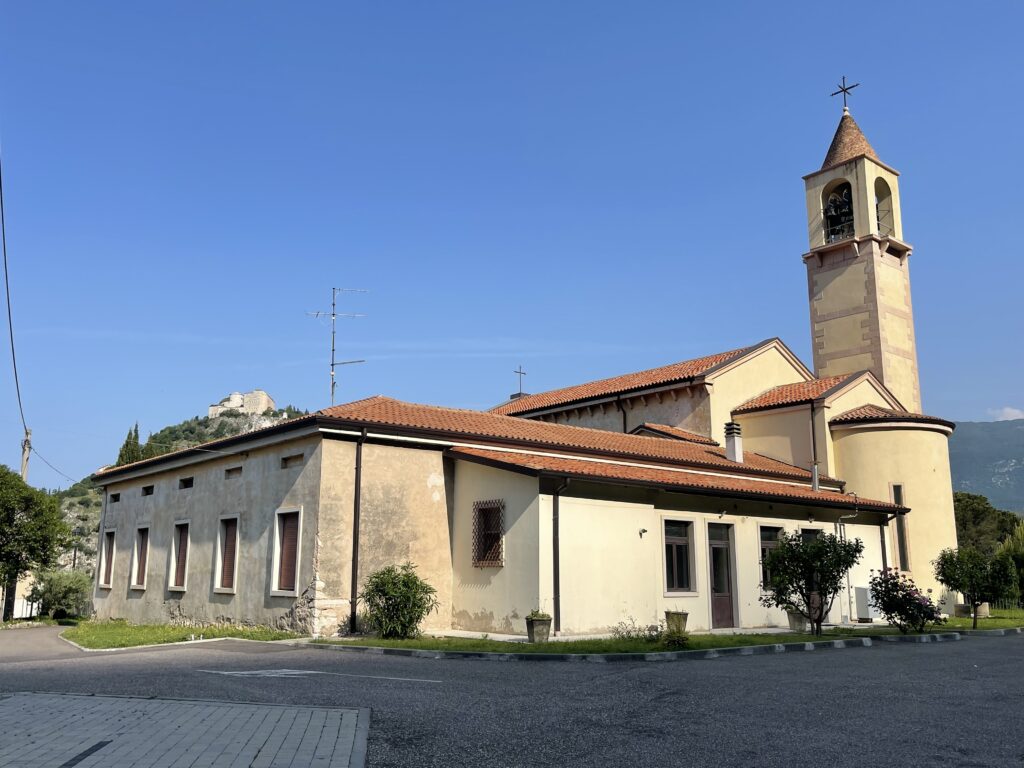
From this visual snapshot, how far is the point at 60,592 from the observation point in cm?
3534

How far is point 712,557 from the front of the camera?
69.5ft

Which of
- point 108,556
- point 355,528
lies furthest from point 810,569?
point 108,556

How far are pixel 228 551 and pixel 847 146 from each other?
94.9 ft

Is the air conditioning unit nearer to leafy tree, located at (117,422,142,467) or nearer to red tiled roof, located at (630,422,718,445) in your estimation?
red tiled roof, located at (630,422,718,445)

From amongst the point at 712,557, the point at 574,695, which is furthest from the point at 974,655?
the point at 574,695

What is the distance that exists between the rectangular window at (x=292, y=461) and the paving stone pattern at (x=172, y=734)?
1032 centimetres

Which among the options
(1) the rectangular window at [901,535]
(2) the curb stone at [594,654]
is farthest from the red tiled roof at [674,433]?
(2) the curb stone at [594,654]

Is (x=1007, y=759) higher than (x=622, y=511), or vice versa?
(x=622, y=511)

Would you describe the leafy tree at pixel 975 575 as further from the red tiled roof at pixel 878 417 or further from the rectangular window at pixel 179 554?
the rectangular window at pixel 179 554

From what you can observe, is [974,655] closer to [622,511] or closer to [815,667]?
[815,667]

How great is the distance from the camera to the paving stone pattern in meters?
6.11

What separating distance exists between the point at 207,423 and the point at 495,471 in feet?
384

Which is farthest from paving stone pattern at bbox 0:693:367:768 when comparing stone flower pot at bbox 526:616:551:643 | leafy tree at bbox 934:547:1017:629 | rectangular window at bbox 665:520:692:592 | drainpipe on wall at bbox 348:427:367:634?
leafy tree at bbox 934:547:1017:629

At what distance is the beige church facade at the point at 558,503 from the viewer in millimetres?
18188
